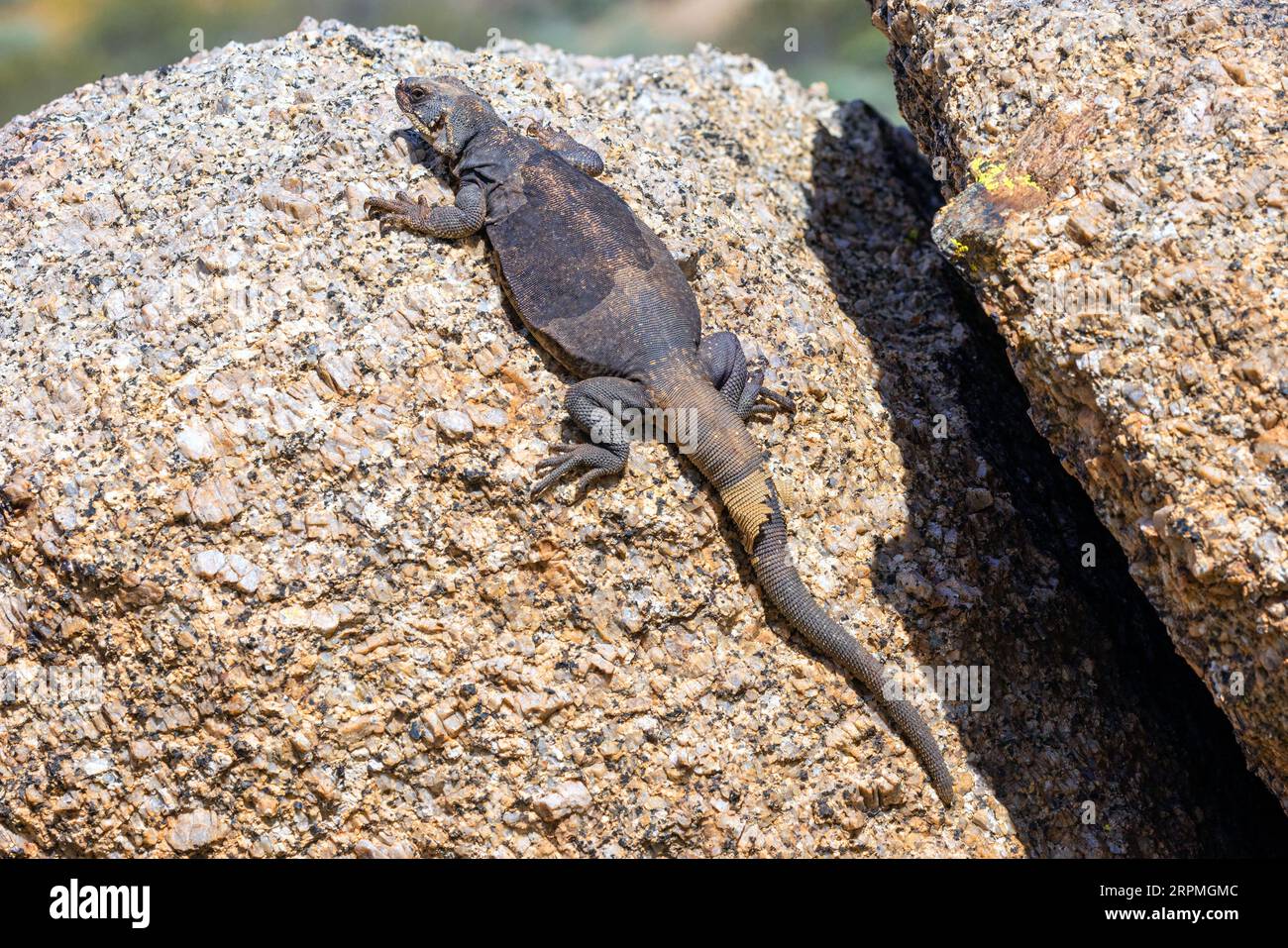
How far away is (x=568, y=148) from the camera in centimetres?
623

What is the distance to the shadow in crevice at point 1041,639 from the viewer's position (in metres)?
5.31

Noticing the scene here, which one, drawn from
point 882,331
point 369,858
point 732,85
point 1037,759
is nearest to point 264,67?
point 732,85

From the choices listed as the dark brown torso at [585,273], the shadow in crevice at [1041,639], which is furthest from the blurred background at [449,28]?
the dark brown torso at [585,273]

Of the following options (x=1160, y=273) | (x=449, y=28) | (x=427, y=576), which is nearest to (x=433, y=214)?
(x=427, y=576)

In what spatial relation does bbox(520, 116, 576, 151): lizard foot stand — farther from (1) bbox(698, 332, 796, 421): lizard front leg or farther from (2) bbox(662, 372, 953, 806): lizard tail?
(2) bbox(662, 372, 953, 806): lizard tail

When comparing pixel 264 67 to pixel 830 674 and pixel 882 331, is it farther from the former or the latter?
pixel 830 674

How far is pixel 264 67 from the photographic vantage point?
6480 mm

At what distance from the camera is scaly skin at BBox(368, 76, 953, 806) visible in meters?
A: 5.11

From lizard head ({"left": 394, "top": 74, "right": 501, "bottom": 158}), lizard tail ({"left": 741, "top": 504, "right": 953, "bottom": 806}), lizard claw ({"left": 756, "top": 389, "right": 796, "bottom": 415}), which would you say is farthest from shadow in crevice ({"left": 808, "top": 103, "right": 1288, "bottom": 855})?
lizard head ({"left": 394, "top": 74, "right": 501, "bottom": 158})

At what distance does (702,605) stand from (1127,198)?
2565mm

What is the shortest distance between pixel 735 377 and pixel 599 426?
0.81 meters

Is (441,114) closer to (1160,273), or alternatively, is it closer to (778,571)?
(778,571)

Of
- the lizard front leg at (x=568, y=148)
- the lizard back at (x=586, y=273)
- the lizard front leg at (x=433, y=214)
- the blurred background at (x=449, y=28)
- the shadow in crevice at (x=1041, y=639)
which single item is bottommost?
the shadow in crevice at (x=1041, y=639)

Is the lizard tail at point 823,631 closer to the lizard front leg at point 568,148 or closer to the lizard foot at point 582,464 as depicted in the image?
the lizard foot at point 582,464
